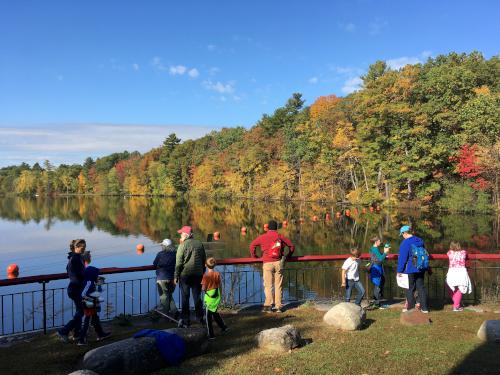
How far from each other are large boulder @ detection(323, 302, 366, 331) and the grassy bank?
0.15 meters

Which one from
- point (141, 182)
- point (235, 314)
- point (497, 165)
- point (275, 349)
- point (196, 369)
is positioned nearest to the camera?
point (196, 369)

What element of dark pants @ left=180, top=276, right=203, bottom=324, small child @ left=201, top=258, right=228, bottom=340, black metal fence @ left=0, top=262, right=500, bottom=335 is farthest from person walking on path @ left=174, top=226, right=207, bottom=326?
black metal fence @ left=0, top=262, right=500, bottom=335

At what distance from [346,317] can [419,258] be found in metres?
2.03

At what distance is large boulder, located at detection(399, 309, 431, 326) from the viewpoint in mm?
6863

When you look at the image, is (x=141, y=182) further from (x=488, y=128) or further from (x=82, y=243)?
(x=82, y=243)

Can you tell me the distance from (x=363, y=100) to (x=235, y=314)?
4293 cm

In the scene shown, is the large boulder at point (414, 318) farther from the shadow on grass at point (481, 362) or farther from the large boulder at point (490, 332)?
the shadow on grass at point (481, 362)

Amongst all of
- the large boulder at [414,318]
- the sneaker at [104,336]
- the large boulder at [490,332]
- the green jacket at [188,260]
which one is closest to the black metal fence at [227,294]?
the large boulder at [414,318]

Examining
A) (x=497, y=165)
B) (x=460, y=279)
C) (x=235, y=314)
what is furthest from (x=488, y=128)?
(x=235, y=314)

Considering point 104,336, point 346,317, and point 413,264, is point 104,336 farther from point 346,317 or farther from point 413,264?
point 413,264

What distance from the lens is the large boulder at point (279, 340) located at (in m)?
5.68

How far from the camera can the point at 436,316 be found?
7.45m

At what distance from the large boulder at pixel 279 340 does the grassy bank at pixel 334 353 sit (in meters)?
0.11

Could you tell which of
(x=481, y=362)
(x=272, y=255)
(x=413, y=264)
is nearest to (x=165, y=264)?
(x=272, y=255)
